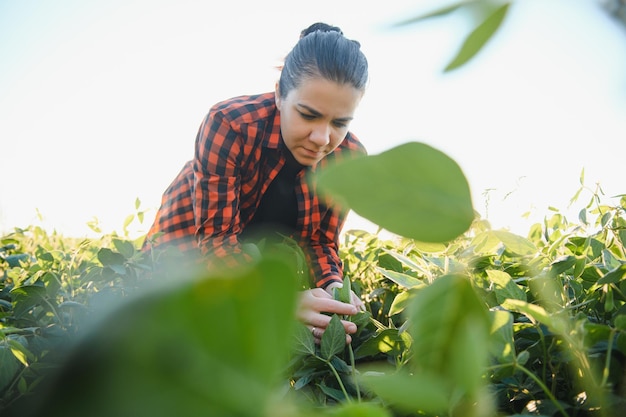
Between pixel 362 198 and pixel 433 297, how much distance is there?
0.04m

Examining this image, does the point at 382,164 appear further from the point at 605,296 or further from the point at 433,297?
the point at 605,296

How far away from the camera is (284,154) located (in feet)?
6.95

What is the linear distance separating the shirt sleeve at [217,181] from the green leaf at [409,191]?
62.7 inches

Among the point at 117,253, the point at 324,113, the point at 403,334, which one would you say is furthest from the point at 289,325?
the point at 324,113

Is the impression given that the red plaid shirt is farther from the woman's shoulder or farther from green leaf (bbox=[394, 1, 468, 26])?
green leaf (bbox=[394, 1, 468, 26])

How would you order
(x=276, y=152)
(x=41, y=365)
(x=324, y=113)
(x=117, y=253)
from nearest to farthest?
1. (x=41, y=365)
2. (x=117, y=253)
3. (x=324, y=113)
4. (x=276, y=152)

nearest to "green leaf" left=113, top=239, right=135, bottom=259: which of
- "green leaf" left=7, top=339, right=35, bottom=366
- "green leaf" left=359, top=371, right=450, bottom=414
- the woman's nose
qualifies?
"green leaf" left=7, top=339, right=35, bottom=366

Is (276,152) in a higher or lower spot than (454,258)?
lower

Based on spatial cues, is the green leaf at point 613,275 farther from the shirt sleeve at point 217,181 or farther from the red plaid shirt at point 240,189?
the shirt sleeve at point 217,181

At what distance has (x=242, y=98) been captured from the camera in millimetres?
2193

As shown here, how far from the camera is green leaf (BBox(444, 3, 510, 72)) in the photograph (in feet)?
0.48

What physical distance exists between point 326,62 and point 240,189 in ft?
2.03

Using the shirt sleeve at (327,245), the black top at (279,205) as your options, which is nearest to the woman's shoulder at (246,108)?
the black top at (279,205)

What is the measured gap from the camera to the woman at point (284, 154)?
1850 millimetres
